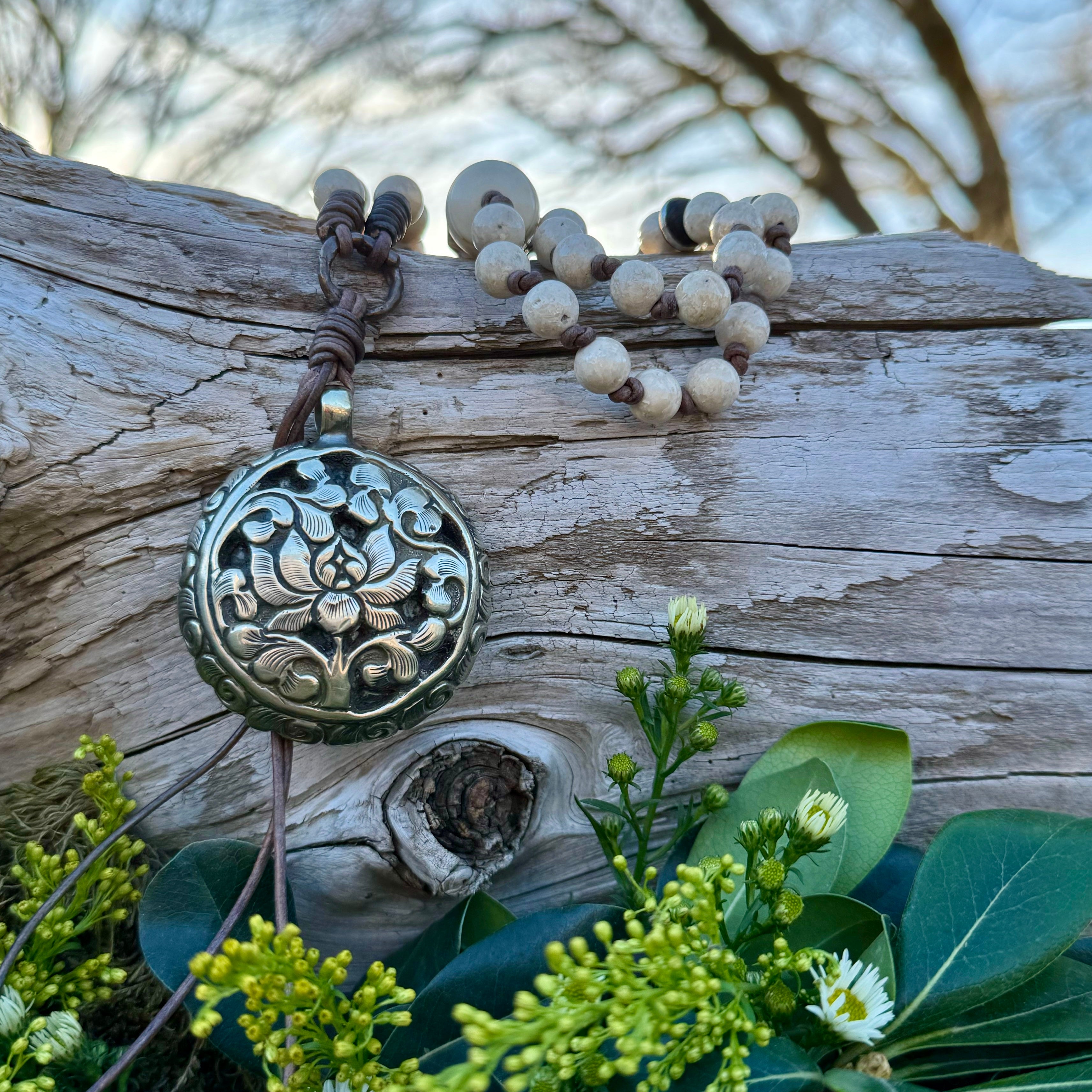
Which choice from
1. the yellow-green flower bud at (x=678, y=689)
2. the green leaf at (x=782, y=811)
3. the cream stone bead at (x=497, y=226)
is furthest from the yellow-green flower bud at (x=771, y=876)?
the cream stone bead at (x=497, y=226)

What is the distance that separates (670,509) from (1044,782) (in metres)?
0.72

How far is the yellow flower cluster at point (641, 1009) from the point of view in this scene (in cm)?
66

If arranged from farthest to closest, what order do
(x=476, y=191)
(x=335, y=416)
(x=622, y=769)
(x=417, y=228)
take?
1. (x=417, y=228)
2. (x=476, y=191)
3. (x=335, y=416)
4. (x=622, y=769)

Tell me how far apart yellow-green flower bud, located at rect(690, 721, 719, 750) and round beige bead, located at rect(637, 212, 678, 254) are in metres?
1.06

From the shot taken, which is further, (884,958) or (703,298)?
(703,298)

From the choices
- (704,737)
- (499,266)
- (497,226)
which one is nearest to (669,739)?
(704,737)

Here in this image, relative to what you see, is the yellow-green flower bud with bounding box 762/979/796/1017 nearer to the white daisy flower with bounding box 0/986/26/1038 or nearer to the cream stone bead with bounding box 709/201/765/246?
the white daisy flower with bounding box 0/986/26/1038

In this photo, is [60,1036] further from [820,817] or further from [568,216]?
[568,216]

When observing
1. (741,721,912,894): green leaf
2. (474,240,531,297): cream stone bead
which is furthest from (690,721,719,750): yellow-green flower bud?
(474,240,531,297): cream stone bead

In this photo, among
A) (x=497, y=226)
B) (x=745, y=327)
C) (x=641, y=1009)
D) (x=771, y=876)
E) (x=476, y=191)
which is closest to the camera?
(x=641, y=1009)

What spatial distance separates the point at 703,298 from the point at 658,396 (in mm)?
188

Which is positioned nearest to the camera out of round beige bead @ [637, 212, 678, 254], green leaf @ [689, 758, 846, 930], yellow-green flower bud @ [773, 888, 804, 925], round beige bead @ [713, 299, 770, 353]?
yellow-green flower bud @ [773, 888, 804, 925]

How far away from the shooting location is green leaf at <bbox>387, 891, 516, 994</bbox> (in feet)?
3.76

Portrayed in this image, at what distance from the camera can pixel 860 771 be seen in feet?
3.87
